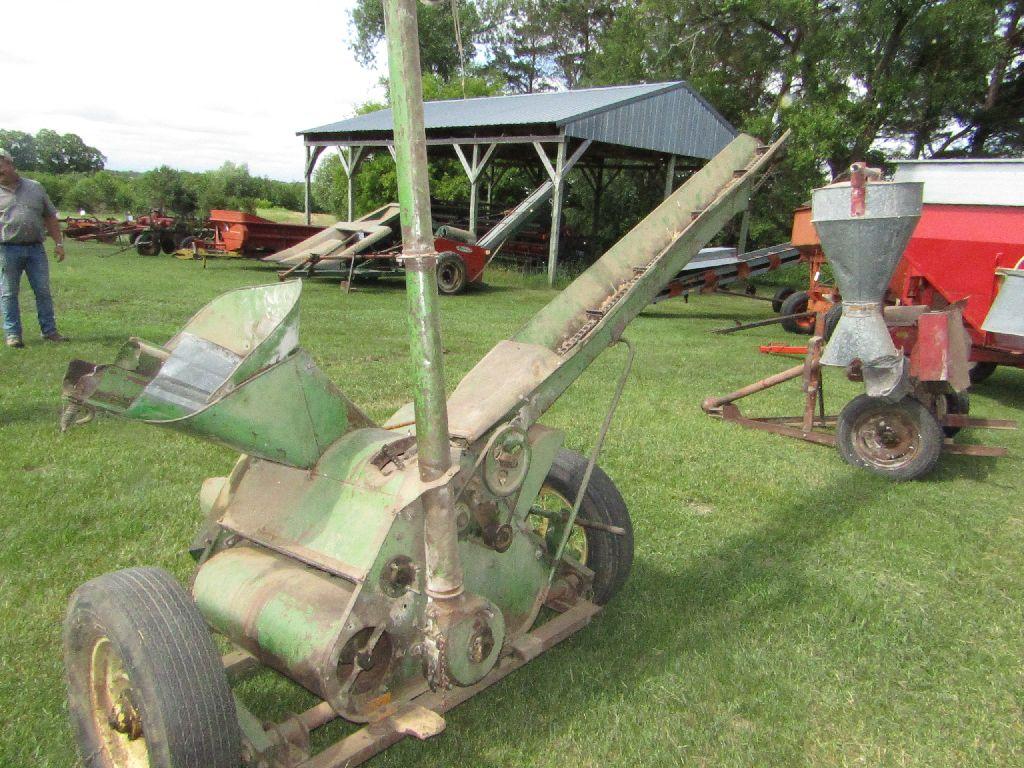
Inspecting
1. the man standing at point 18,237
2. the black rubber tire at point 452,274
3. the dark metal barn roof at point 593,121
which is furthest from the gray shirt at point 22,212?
the dark metal barn roof at point 593,121

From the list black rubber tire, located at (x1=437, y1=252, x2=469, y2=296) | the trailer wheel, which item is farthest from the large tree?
the trailer wheel

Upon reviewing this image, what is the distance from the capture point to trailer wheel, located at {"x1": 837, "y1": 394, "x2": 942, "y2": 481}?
192 inches

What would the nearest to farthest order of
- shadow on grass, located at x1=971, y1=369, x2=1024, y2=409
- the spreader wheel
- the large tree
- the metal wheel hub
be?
the spreader wheel
the metal wheel hub
shadow on grass, located at x1=971, y1=369, x2=1024, y2=409
the large tree

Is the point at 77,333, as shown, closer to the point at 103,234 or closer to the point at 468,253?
the point at 468,253

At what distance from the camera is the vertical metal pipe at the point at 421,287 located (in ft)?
5.86

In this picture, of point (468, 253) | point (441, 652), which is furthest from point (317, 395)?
point (468, 253)

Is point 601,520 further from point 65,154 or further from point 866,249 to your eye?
point 65,154

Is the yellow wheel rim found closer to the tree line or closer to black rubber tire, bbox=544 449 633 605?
black rubber tire, bbox=544 449 633 605

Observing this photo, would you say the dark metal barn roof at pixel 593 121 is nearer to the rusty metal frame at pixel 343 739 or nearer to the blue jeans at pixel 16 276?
the blue jeans at pixel 16 276

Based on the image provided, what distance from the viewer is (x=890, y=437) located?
5109 millimetres

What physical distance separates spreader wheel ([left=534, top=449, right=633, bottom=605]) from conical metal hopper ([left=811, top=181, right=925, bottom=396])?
2.08m

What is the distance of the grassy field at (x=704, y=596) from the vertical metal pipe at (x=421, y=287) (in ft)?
2.67

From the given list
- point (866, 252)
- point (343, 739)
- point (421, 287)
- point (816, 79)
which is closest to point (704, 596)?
point (343, 739)

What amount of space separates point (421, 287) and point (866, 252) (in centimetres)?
317
